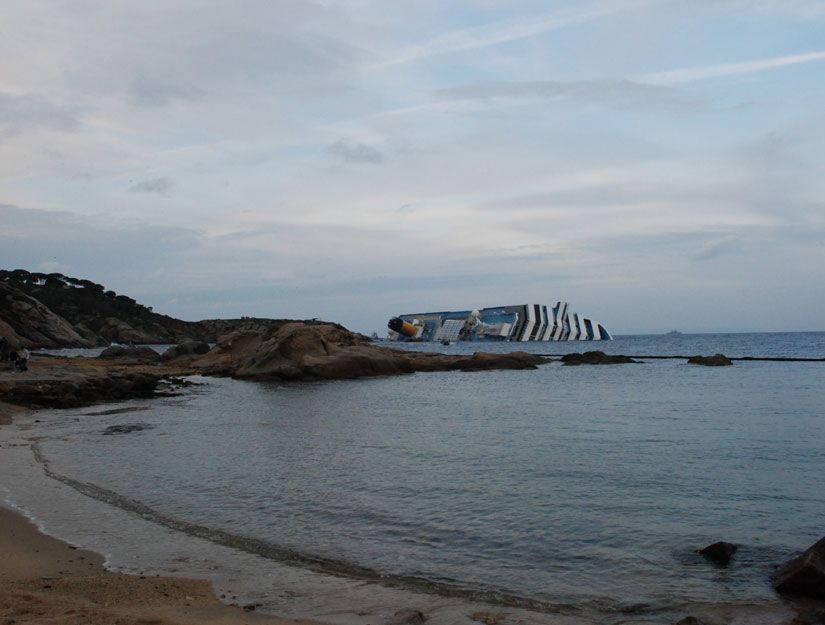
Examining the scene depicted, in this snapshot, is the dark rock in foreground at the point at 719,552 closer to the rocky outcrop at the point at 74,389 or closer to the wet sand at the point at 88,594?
the wet sand at the point at 88,594

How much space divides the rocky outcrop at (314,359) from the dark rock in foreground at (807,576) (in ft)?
126

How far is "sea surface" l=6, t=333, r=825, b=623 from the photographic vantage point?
807 cm

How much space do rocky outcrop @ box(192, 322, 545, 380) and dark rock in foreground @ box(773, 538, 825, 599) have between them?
126 feet

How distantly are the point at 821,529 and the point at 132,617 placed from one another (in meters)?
8.85

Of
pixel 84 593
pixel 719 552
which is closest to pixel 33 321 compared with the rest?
pixel 84 593

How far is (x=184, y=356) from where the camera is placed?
6247 cm

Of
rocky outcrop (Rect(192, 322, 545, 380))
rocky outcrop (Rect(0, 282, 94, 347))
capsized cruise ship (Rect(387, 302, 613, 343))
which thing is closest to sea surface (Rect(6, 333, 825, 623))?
rocky outcrop (Rect(192, 322, 545, 380))

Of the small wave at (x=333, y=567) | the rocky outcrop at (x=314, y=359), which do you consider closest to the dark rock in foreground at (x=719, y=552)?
the small wave at (x=333, y=567)

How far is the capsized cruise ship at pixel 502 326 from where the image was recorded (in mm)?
129375

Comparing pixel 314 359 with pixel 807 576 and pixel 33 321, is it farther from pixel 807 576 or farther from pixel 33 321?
pixel 33 321

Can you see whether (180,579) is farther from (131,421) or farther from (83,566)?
(131,421)

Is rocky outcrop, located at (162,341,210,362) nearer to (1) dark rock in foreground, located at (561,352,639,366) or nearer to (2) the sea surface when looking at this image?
(1) dark rock in foreground, located at (561,352,639,366)

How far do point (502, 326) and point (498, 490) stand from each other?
119 m

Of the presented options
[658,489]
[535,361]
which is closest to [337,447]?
[658,489]
